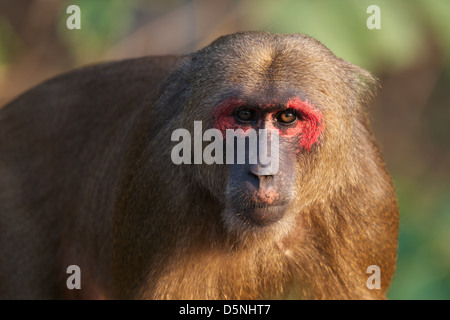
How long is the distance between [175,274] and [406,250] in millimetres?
6451

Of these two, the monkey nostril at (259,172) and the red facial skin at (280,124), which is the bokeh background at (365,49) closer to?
the red facial skin at (280,124)

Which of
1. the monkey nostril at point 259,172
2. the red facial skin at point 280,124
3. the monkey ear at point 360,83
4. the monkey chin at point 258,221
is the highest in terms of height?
the monkey ear at point 360,83

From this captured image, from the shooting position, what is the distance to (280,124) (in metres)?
6.10

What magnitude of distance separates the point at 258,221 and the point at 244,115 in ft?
2.74

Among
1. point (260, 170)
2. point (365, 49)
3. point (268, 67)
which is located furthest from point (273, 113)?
point (365, 49)

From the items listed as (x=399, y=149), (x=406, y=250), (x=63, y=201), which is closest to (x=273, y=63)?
(x=63, y=201)

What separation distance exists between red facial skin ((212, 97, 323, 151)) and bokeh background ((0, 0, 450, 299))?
1924 mm

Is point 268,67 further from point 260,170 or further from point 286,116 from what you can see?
point 260,170

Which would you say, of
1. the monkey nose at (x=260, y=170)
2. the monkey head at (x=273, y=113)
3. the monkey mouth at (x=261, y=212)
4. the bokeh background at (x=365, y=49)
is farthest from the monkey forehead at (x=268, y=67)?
the bokeh background at (x=365, y=49)

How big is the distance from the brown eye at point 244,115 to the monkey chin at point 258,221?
2.19ft

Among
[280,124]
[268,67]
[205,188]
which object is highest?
[268,67]

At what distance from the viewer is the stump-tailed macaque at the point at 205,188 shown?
614 centimetres

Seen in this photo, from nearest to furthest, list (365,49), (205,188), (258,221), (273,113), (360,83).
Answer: (273,113), (258,221), (205,188), (360,83), (365,49)
